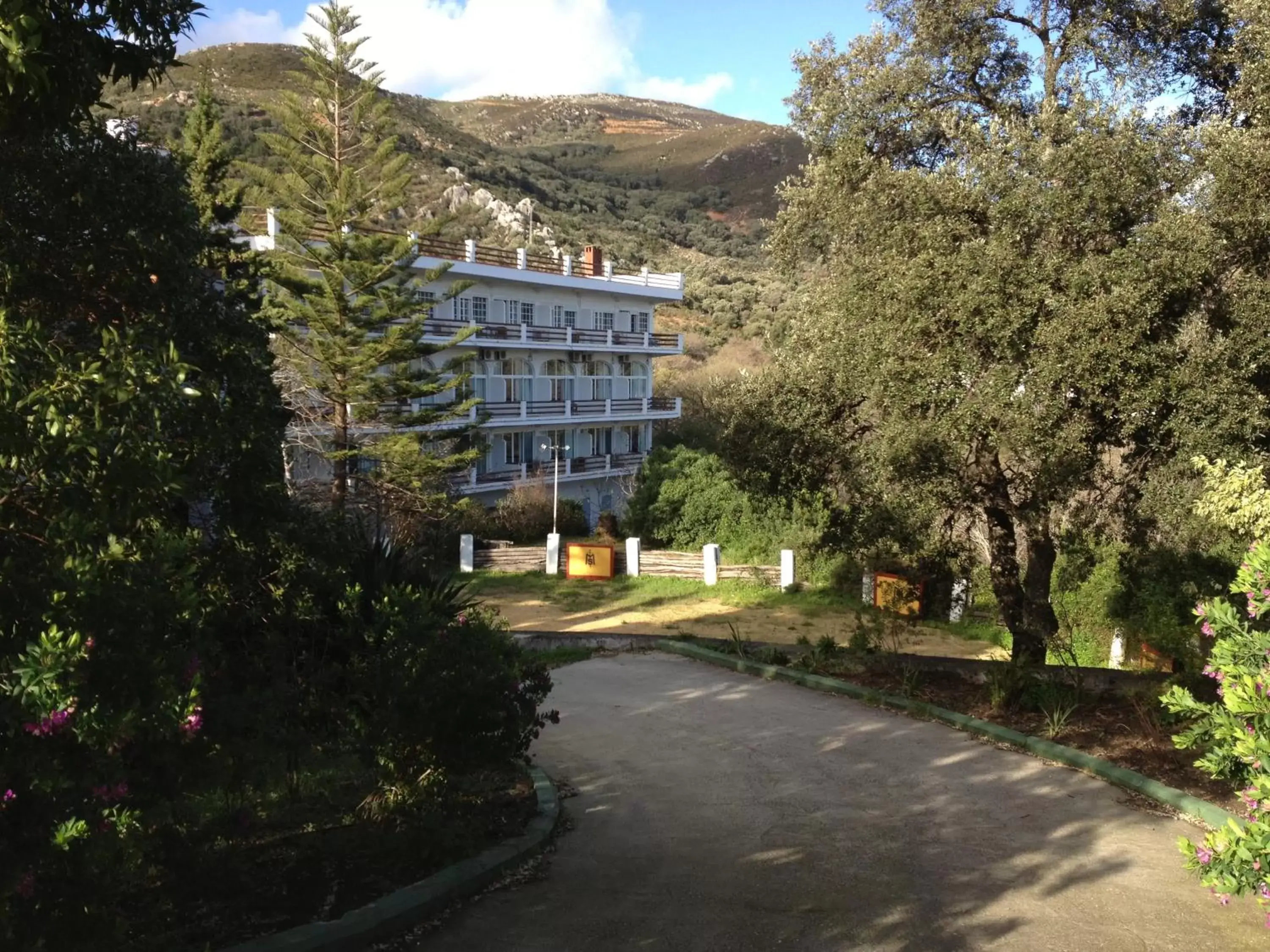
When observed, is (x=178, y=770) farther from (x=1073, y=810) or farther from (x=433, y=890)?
(x=1073, y=810)

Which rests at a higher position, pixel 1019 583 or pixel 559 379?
pixel 559 379

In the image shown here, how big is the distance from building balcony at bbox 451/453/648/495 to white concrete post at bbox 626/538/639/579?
23.8 ft

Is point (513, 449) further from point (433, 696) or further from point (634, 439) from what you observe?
point (433, 696)

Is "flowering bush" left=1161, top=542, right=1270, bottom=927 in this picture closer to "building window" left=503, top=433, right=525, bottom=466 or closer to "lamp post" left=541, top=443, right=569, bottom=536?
"lamp post" left=541, top=443, right=569, bottom=536

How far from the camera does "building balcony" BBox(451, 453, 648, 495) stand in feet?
119

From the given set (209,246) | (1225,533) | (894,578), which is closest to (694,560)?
(894,578)

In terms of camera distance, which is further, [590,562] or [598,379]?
[598,379]

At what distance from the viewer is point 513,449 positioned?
39.7m

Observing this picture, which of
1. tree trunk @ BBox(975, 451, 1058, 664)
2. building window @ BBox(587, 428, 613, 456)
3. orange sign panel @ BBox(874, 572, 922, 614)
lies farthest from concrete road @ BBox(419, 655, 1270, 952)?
building window @ BBox(587, 428, 613, 456)

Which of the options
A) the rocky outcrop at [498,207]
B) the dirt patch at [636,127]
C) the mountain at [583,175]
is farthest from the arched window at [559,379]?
the dirt patch at [636,127]

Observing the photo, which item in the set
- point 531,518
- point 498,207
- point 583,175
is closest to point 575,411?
point 531,518

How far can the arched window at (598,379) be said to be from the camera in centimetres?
4431

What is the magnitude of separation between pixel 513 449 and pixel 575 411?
3.19m

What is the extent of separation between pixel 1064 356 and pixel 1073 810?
3.52 metres
